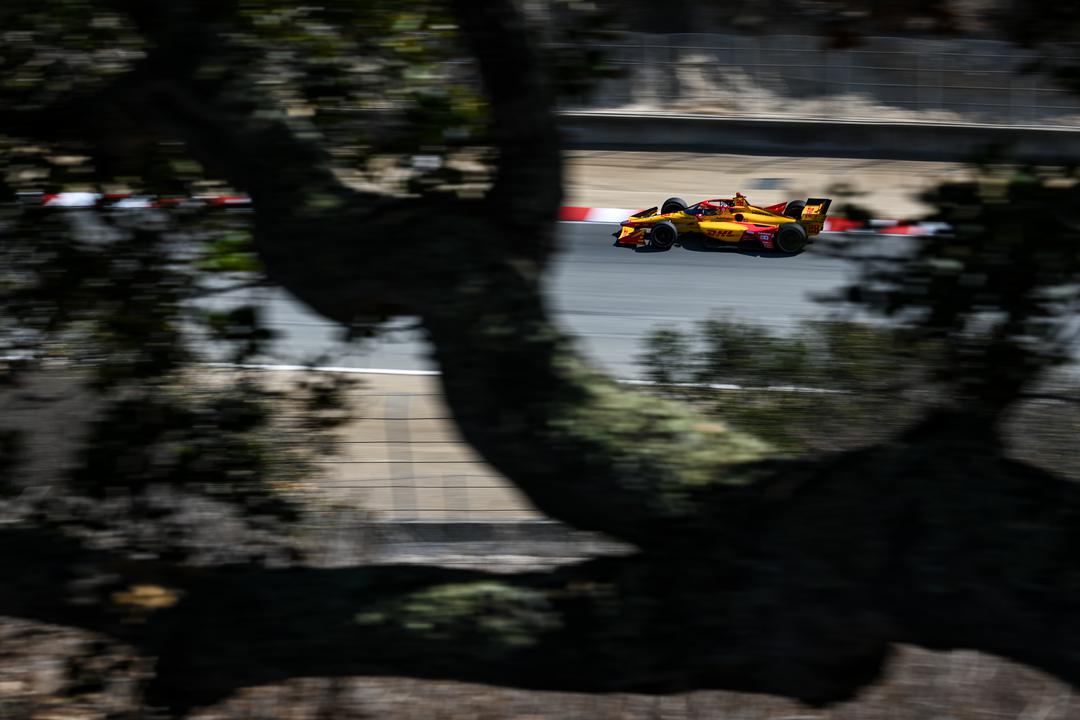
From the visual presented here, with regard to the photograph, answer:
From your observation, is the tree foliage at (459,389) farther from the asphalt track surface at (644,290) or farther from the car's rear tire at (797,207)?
the asphalt track surface at (644,290)

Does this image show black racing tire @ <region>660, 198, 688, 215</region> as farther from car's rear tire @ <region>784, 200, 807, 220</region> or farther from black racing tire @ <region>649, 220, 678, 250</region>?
car's rear tire @ <region>784, 200, 807, 220</region>

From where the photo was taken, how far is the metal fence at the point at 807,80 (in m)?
16.7

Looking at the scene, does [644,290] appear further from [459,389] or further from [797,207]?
[459,389]

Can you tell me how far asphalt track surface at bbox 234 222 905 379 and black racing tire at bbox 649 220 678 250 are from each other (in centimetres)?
40

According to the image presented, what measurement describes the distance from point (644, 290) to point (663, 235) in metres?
0.68

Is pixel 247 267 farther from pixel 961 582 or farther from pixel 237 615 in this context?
pixel 961 582

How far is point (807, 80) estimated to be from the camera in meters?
18.2

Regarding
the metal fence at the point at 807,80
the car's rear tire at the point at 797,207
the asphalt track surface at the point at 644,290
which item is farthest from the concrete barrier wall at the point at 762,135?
the car's rear tire at the point at 797,207

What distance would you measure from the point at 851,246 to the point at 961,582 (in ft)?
3.14

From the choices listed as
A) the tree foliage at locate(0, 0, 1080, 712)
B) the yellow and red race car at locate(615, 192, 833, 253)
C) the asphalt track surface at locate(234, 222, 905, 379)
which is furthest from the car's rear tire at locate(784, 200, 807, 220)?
the yellow and red race car at locate(615, 192, 833, 253)

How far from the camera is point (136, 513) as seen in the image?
13.3ft

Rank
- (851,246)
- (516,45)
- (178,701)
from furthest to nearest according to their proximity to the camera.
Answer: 1. (178,701)
2. (516,45)
3. (851,246)

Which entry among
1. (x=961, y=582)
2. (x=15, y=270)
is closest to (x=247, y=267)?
(x=15, y=270)

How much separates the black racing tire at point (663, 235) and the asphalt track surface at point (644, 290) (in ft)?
1.30
